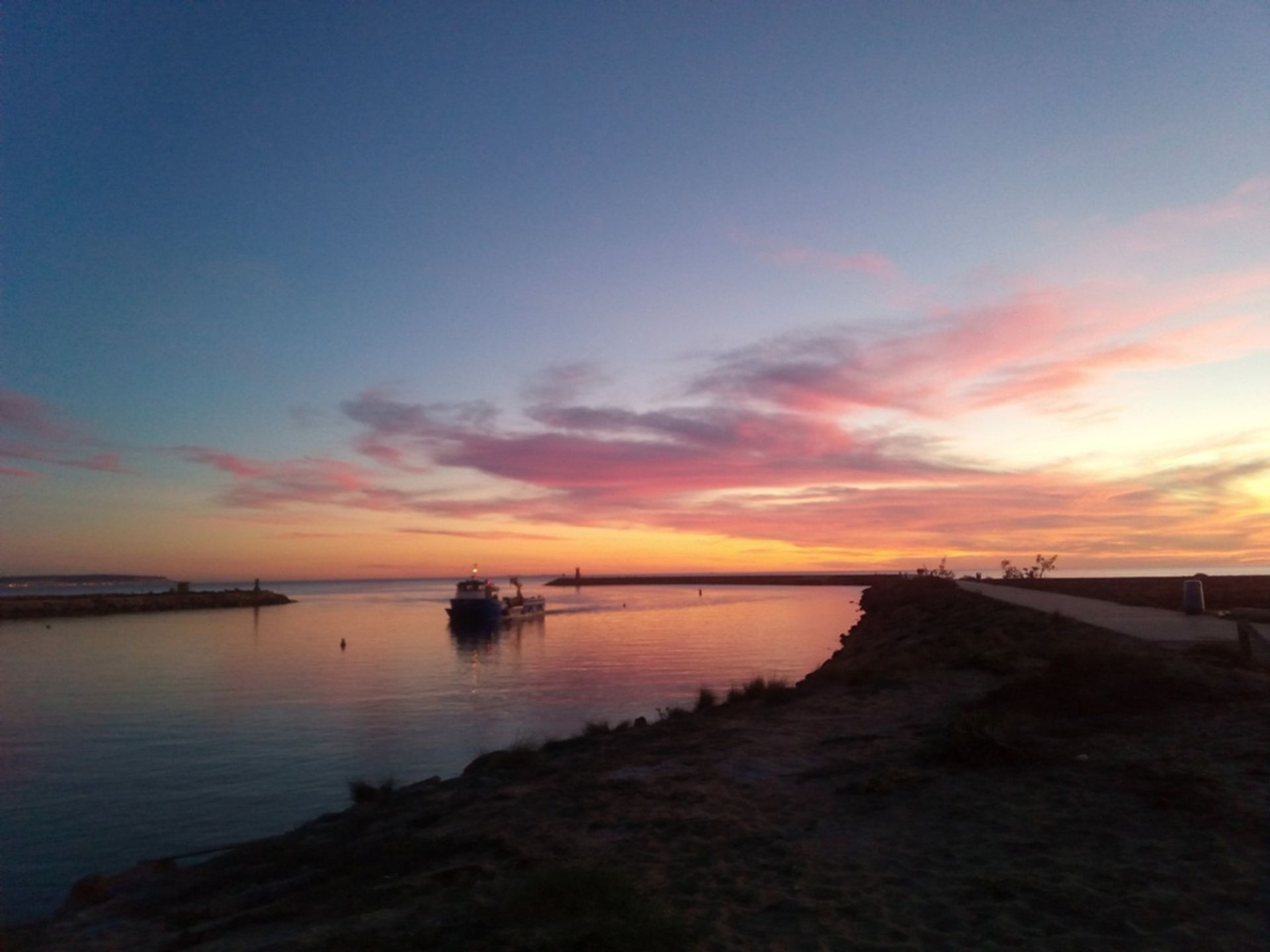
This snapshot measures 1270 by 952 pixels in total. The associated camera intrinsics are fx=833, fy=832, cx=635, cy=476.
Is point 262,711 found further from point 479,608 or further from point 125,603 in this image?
point 125,603

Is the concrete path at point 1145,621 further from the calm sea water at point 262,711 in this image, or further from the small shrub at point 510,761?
the small shrub at point 510,761

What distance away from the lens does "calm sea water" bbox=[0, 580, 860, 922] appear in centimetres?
1277

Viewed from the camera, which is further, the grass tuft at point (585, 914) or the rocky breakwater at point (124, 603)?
the rocky breakwater at point (124, 603)

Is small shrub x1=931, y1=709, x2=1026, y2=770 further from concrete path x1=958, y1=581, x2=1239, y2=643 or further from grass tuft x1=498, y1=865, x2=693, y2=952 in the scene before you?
concrete path x1=958, y1=581, x2=1239, y2=643

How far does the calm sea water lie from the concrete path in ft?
28.5

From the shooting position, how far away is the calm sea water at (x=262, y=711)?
503 inches

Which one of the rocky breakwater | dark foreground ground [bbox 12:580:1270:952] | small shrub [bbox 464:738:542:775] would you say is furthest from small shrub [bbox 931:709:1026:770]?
the rocky breakwater

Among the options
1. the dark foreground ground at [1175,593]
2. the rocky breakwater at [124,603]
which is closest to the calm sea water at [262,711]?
the dark foreground ground at [1175,593]

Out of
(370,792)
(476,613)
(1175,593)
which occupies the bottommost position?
(370,792)

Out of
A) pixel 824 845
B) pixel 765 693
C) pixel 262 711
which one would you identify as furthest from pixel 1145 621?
pixel 262 711

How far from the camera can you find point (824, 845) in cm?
692

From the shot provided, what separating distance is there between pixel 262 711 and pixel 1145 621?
22.8 meters

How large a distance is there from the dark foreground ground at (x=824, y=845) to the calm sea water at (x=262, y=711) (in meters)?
3.38

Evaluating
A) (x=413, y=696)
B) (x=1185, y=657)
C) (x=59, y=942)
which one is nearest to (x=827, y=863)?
(x=59, y=942)
